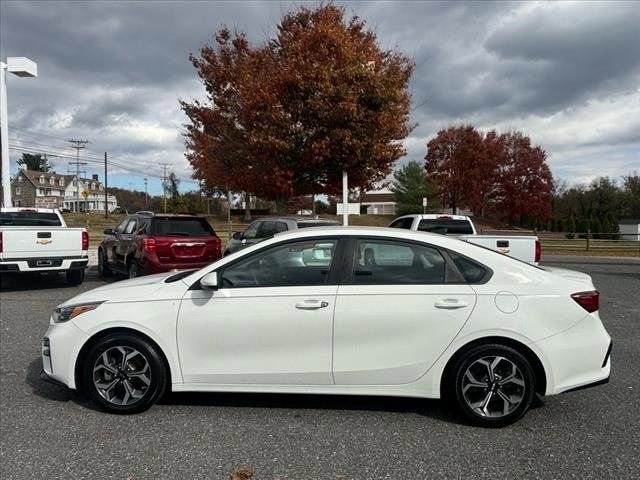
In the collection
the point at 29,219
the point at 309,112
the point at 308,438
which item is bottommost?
the point at 308,438

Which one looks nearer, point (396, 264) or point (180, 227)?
point (396, 264)

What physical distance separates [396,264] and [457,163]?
126ft

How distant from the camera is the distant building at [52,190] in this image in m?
99.8

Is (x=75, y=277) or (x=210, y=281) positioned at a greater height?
(x=210, y=281)

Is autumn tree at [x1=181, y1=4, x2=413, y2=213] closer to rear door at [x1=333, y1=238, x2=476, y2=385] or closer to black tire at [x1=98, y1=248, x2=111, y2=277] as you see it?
black tire at [x1=98, y1=248, x2=111, y2=277]

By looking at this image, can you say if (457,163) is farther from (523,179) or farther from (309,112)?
(309,112)

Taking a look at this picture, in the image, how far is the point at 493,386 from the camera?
3.82 m

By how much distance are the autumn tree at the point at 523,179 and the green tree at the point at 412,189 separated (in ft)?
47.4

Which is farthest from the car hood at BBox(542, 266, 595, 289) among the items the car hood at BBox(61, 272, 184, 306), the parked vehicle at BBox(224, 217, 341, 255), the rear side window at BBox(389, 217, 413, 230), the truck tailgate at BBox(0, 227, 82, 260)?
the truck tailgate at BBox(0, 227, 82, 260)

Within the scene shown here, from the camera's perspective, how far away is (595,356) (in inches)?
152

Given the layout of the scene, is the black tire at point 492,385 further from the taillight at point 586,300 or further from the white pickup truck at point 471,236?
the white pickup truck at point 471,236

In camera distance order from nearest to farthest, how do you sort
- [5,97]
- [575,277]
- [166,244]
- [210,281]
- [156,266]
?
1. [210,281]
2. [575,277]
3. [156,266]
4. [166,244]
5. [5,97]

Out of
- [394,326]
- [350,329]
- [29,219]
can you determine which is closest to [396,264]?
[394,326]

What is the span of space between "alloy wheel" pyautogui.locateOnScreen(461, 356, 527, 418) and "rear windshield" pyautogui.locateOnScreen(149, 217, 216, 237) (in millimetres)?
7648
